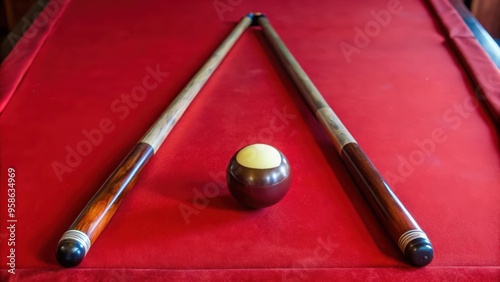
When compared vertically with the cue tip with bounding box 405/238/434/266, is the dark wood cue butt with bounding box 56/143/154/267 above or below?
above

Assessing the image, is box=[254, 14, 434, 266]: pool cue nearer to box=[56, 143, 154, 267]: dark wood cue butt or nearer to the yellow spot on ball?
the yellow spot on ball

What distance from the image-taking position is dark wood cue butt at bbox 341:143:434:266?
998 mm

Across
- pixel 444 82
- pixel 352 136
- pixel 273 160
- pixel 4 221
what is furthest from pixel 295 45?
pixel 4 221

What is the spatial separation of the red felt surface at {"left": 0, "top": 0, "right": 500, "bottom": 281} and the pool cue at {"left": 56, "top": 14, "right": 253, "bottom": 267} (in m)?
0.04

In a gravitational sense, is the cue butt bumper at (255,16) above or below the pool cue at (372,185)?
above

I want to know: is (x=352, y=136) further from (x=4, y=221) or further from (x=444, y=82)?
(x=4, y=221)

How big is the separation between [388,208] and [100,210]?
2.17 feet

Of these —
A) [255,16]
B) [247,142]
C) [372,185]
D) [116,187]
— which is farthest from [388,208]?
[255,16]

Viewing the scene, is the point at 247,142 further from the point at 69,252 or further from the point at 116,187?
the point at 69,252

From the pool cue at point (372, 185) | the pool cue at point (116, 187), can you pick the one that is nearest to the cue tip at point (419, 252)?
the pool cue at point (372, 185)

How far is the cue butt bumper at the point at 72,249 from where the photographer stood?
38.5 inches

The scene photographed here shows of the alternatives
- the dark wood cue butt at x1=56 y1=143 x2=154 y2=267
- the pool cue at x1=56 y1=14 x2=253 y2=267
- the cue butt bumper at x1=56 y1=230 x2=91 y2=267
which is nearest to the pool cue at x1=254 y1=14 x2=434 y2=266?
the pool cue at x1=56 y1=14 x2=253 y2=267

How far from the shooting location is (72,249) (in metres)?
0.98

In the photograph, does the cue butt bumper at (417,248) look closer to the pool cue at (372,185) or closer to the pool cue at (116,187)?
the pool cue at (372,185)
